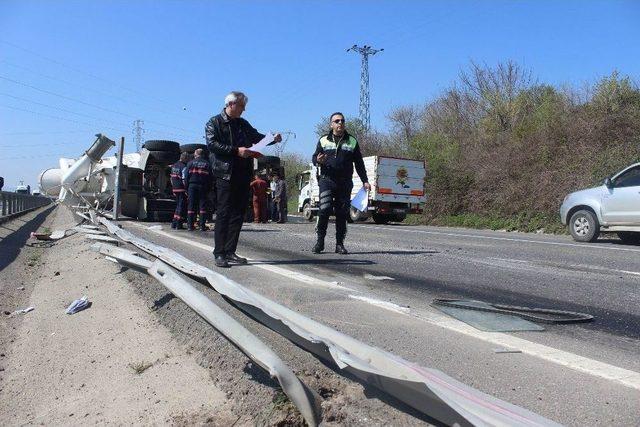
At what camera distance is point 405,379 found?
7.20ft

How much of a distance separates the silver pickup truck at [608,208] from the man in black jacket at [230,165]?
→ 349 inches

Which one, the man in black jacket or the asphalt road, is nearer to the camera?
the asphalt road

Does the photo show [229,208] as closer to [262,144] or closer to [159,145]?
[262,144]

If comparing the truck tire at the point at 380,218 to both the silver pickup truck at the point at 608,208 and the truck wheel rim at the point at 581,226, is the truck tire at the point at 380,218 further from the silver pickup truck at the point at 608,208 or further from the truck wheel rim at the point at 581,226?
the truck wheel rim at the point at 581,226

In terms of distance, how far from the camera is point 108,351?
159 inches

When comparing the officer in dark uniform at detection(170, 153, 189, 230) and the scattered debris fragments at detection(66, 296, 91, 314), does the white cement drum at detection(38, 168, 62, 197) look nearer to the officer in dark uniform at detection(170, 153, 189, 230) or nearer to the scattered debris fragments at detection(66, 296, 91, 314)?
the officer in dark uniform at detection(170, 153, 189, 230)

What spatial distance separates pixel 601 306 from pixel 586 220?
8.77 metres

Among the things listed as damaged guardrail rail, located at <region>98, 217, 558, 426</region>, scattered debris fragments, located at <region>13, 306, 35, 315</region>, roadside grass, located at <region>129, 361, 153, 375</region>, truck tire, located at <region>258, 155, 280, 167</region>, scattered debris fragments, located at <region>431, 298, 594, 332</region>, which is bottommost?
scattered debris fragments, located at <region>13, 306, 35, 315</region>

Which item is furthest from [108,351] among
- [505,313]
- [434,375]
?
[505,313]

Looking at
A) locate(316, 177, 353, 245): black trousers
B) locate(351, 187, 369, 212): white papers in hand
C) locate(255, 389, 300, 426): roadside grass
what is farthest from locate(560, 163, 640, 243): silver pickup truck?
locate(255, 389, 300, 426): roadside grass

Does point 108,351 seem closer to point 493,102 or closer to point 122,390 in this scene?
point 122,390

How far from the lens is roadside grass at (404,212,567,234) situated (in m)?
18.5

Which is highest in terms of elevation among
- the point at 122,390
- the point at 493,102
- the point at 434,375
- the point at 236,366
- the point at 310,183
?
the point at 493,102

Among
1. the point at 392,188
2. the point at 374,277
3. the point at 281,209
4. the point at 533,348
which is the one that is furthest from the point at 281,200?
the point at 533,348
